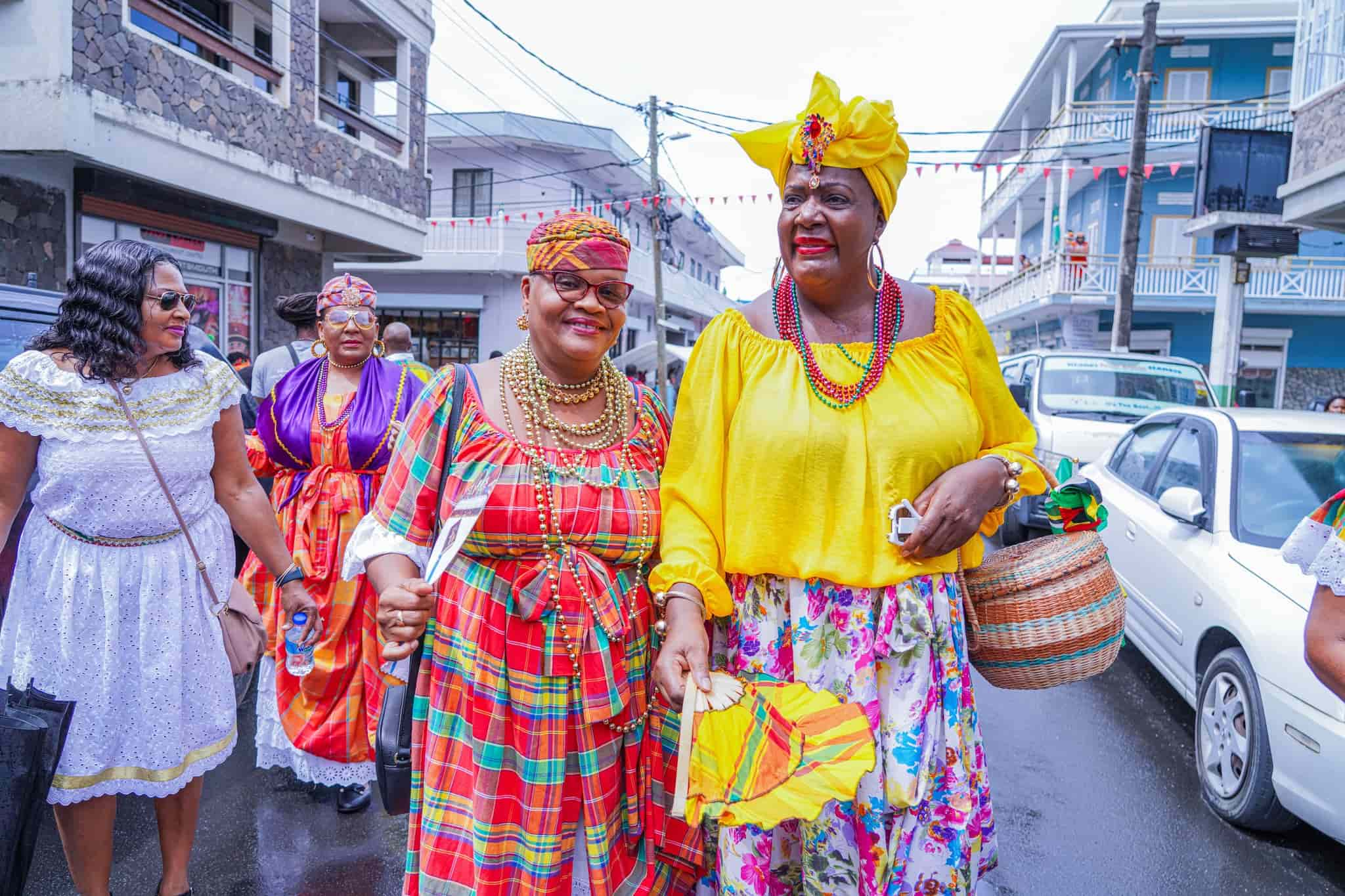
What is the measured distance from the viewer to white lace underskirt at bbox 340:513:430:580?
2062mm

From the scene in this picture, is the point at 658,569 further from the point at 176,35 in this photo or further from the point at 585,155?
the point at 585,155

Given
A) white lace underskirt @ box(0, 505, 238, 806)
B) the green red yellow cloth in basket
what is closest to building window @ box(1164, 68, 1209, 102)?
the green red yellow cloth in basket

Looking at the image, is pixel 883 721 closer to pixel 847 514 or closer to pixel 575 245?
pixel 847 514

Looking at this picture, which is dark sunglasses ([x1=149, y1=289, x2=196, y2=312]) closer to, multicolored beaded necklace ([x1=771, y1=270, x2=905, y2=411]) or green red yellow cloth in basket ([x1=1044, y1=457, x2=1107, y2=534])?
multicolored beaded necklace ([x1=771, y1=270, x2=905, y2=411])

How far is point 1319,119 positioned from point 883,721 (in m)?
12.1

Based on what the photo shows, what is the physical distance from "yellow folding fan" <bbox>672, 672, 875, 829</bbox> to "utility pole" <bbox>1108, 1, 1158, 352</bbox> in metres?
14.6

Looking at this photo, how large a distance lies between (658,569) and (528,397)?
0.54 m

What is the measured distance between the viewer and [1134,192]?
14273 mm

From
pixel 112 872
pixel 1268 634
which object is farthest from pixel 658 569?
pixel 1268 634

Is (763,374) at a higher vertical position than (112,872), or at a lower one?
higher

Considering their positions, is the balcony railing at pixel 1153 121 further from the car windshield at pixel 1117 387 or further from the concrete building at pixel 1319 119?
the car windshield at pixel 1117 387

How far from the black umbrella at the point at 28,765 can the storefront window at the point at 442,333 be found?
21646 mm

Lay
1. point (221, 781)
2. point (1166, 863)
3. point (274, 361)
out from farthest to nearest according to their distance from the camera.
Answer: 1. point (274, 361)
2. point (221, 781)
3. point (1166, 863)

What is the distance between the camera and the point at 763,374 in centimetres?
198
